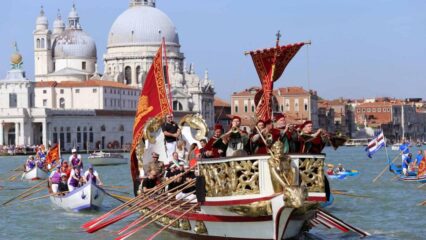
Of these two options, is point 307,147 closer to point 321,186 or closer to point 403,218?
point 321,186

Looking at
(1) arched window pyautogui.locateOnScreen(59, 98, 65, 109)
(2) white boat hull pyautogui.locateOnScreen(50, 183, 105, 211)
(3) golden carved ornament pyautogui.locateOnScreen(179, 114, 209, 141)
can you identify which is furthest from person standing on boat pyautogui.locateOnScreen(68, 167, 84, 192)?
(1) arched window pyautogui.locateOnScreen(59, 98, 65, 109)

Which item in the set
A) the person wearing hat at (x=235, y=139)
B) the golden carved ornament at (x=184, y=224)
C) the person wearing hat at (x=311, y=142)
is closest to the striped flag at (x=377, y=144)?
the golden carved ornament at (x=184, y=224)

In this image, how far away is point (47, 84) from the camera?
110 metres

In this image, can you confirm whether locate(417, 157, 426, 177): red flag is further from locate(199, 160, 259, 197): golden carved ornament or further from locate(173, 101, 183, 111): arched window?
locate(173, 101, 183, 111): arched window

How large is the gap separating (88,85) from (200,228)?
93.6 meters

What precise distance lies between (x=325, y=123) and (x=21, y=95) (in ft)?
164

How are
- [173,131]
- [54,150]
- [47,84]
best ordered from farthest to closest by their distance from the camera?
1. [47,84]
2. [54,150]
3. [173,131]

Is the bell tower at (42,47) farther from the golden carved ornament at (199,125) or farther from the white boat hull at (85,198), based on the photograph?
the golden carved ornament at (199,125)

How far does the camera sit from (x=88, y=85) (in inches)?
4311

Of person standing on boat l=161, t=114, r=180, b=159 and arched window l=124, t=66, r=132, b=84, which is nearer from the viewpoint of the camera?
person standing on boat l=161, t=114, r=180, b=159

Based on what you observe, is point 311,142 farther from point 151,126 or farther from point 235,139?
point 151,126

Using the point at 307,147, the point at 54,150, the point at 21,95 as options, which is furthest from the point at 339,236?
the point at 21,95

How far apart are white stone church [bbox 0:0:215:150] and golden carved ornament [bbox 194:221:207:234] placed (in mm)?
81104

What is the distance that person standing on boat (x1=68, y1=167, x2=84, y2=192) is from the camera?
76.3 ft
